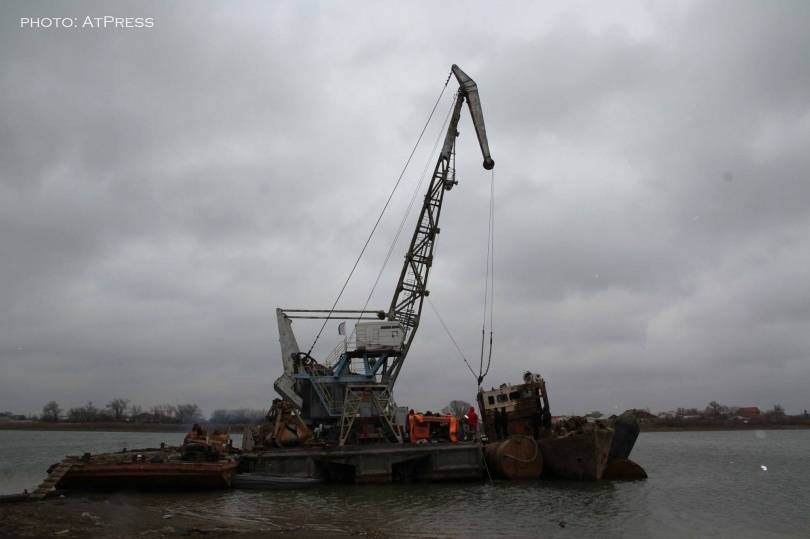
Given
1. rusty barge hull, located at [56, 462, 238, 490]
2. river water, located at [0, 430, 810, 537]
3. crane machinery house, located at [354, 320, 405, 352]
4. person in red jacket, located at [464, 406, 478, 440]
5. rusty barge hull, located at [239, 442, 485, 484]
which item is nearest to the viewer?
river water, located at [0, 430, 810, 537]

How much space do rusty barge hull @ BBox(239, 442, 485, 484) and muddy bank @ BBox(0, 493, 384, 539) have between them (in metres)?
6.71

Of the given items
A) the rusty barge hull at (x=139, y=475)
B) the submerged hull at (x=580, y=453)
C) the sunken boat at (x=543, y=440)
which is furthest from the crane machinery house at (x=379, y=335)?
the rusty barge hull at (x=139, y=475)

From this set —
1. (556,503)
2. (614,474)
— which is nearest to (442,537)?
(556,503)

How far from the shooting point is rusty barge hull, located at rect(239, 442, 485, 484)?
23.2 metres

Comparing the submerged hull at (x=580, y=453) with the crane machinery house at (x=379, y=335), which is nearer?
the submerged hull at (x=580, y=453)

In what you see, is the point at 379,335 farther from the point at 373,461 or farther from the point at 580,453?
the point at 580,453

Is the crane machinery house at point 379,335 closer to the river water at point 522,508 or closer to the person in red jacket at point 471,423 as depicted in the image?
the person in red jacket at point 471,423

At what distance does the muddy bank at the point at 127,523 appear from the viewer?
1252 centimetres

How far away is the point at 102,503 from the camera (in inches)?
663

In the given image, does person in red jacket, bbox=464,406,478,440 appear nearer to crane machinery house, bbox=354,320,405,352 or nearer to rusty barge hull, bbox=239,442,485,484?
rusty barge hull, bbox=239,442,485,484

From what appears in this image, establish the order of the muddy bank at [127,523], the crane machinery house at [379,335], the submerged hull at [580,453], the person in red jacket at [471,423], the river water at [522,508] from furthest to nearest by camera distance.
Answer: the crane machinery house at [379,335]
the person in red jacket at [471,423]
the submerged hull at [580,453]
the river water at [522,508]
the muddy bank at [127,523]

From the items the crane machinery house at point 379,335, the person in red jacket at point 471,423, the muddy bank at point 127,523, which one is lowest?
the muddy bank at point 127,523

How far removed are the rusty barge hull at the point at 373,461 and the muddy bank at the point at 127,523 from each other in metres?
6.71

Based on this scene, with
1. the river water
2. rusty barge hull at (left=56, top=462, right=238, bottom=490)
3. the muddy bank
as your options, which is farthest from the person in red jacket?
the muddy bank
